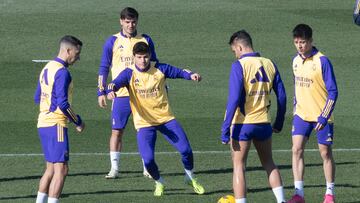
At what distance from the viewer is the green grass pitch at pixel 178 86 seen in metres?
17.4

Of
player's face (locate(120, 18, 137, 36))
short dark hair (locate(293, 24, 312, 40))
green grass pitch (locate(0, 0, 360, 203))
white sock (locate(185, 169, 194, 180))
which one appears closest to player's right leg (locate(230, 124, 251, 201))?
green grass pitch (locate(0, 0, 360, 203))

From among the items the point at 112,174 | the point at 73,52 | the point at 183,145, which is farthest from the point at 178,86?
the point at 73,52

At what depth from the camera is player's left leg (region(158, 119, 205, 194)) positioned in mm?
16453

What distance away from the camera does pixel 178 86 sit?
2708 cm

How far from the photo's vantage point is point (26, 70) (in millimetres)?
28672

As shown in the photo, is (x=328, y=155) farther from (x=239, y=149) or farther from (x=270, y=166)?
(x=239, y=149)

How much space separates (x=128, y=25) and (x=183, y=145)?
2577 millimetres

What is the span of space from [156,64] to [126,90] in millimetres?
1607

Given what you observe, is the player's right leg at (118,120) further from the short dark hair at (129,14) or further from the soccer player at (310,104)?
the soccer player at (310,104)

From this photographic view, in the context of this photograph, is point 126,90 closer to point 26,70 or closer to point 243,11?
point 26,70

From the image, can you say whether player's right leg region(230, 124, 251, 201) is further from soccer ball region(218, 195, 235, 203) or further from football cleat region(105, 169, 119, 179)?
football cleat region(105, 169, 119, 179)

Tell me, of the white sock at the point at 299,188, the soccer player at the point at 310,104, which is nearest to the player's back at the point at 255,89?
the soccer player at the point at 310,104

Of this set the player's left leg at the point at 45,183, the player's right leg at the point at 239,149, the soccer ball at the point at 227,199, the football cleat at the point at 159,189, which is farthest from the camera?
the football cleat at the point at 159,189

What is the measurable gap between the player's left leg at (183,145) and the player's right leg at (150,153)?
186 millimetres
